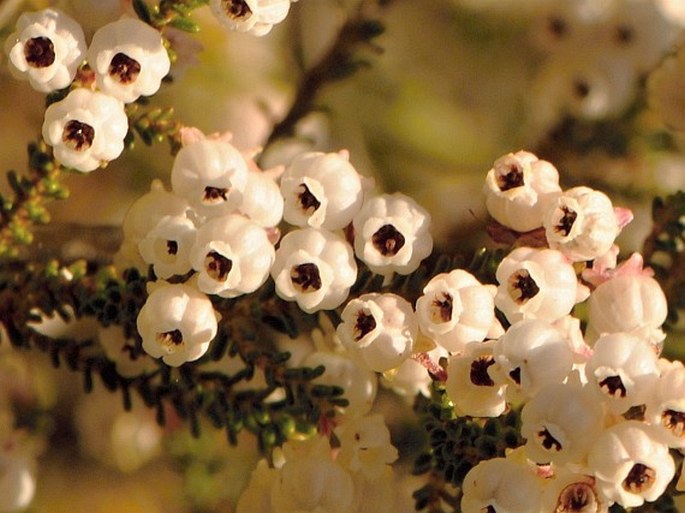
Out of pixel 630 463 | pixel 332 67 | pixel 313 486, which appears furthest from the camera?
pixel 332 67

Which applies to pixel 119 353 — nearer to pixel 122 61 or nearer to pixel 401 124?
pixel 122 61

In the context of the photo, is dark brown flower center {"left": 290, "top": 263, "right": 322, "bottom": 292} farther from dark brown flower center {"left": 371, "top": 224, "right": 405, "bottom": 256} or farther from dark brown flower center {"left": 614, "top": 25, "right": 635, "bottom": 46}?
dark brown flower center {"left": 614, "top": 25, "right": 635, "bottom": 46}

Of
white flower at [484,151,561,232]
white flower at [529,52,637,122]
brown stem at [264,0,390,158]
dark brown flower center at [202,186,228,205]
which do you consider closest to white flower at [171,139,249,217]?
dark brown flower center at [202,186,228,205]

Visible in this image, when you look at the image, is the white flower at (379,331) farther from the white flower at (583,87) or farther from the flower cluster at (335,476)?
the white flower at (583,87)

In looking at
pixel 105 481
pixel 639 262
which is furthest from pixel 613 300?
pixel 105 481

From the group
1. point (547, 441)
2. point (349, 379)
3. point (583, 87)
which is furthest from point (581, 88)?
point (547, 441)
